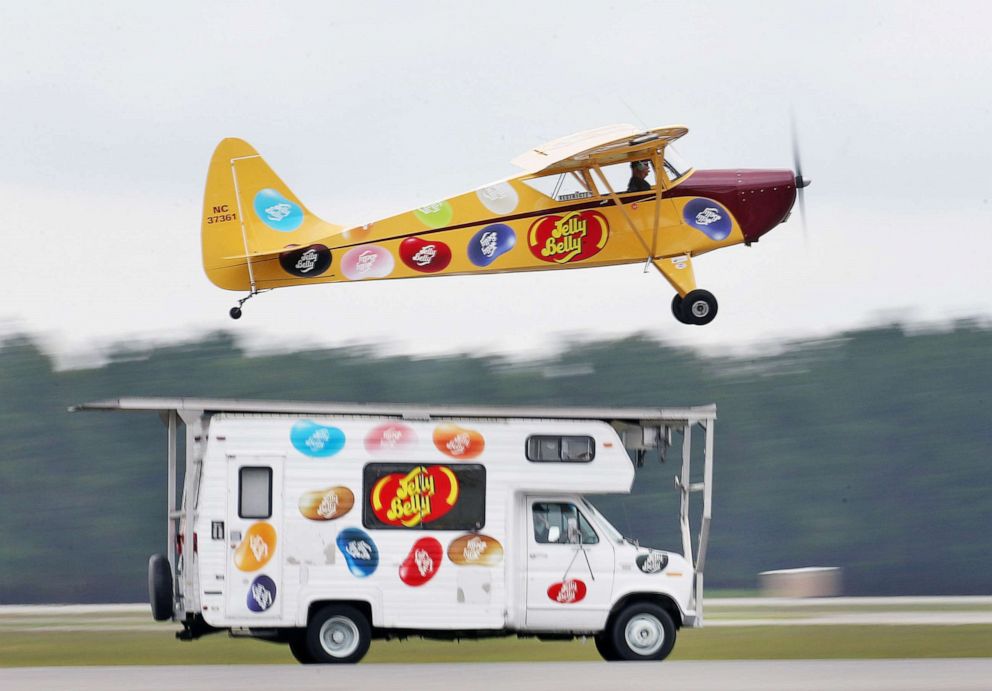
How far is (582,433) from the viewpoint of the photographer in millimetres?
16422

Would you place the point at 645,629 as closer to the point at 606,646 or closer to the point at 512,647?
Answer: the point at 606,646

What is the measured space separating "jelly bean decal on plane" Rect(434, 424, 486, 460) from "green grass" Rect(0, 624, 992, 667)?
3.18 meters

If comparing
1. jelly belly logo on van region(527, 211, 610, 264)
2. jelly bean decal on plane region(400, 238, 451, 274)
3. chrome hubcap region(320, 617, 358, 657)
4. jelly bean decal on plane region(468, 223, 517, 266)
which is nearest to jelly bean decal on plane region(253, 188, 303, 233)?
jelly bean decal on plane region(400, 238, 451, 274)

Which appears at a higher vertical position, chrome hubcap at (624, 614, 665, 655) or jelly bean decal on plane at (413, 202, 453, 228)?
jelly bean decal on plane at (413, 202, 453, 228)

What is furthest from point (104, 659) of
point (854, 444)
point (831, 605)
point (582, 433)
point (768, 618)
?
point (854, 444)

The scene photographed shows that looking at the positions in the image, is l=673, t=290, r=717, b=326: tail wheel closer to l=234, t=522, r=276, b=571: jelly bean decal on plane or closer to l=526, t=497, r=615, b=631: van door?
l=526, t=497, r=615, b=631: van door

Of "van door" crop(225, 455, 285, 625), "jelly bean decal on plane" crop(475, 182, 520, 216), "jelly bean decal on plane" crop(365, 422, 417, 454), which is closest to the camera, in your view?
"van door" crop(225, 455, 285, 625)

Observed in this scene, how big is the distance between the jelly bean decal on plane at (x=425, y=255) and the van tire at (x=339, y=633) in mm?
5885

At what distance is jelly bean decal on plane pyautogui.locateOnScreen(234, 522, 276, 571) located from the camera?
16.1 meters

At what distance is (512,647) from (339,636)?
5893 mm

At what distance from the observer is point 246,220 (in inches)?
850

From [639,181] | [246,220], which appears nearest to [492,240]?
[639,181]

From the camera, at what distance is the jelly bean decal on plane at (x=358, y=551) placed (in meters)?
16.2

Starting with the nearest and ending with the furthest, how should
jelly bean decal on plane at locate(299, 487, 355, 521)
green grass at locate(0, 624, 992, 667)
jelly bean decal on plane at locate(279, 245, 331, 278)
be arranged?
jelly bean decal on plane at locate(299, 487, 355, 521), green grass at locate(0, 624, 992, 667), jelly bean decal on plane at locate(279, 245, 331, 278)
